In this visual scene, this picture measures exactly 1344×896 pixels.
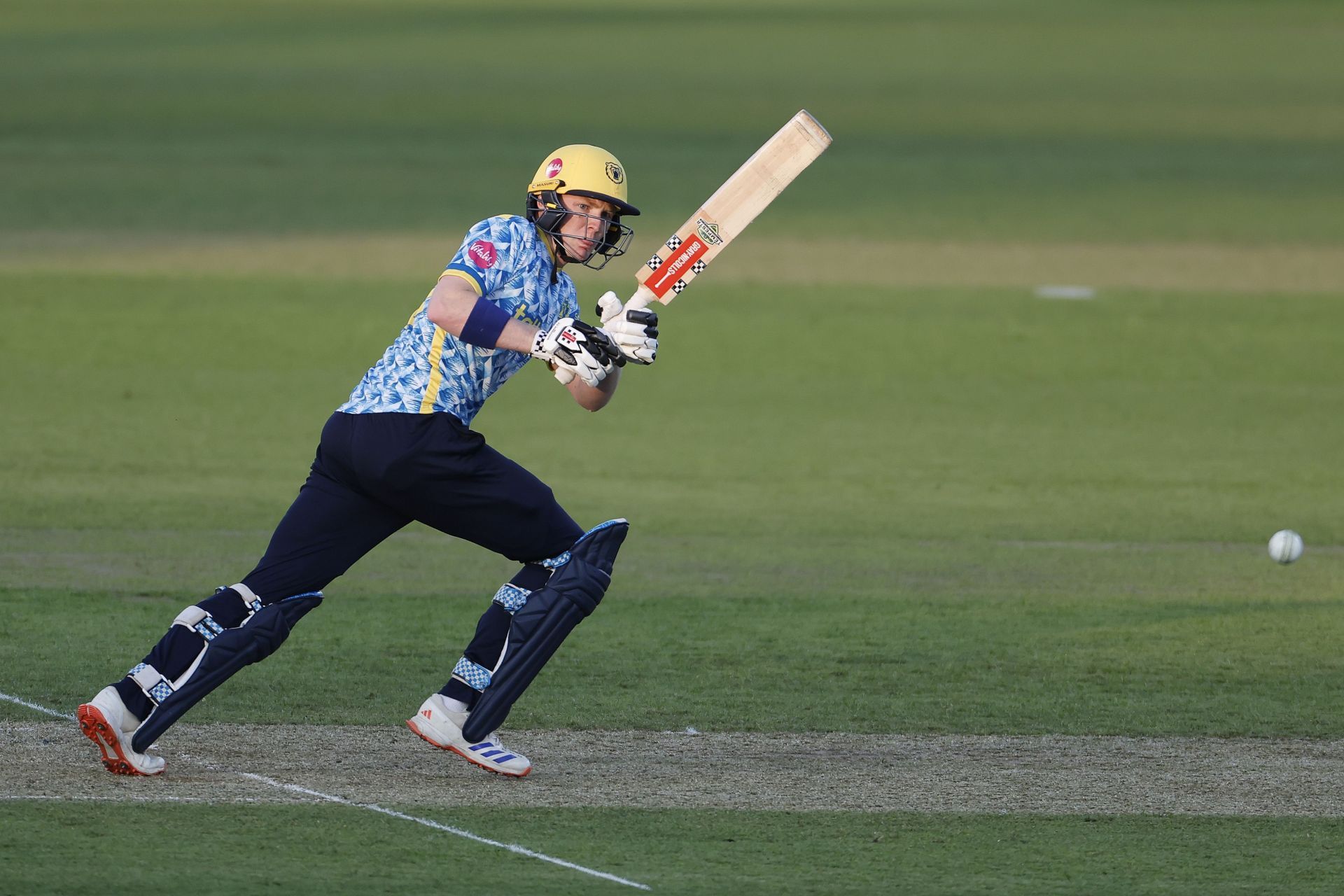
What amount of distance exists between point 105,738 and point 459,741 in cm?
106

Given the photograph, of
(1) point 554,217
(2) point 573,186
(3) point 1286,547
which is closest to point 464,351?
(1) point 554,217

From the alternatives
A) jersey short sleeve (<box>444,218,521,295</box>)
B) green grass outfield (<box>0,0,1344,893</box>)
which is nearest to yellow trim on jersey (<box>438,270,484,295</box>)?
jersey short sleeve (<box>444,218,521,295</box>)

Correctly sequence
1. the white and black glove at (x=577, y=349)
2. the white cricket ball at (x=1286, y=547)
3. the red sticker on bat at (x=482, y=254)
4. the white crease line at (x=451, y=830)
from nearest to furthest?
the white crease line at (x=451, y=830), the white and black glove at (x=577, y=349), the red sticker on bat at (x=482, y=254), the white cricket ball at (x=1286, y=547)

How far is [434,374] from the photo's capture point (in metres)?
6.28

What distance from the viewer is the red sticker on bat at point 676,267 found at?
21.9 ft

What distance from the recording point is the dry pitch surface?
6117 millimetres

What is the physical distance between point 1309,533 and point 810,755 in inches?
242

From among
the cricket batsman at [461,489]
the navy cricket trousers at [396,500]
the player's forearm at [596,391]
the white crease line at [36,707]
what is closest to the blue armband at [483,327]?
the cricket batsman at [461,489]

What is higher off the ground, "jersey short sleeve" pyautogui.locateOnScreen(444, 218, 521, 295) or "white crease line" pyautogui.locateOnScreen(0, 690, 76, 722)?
"jersey short sleeve" pyautogui.locateOnScreen(444, 218, 521, 295)

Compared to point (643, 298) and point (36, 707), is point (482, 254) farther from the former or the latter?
point (36, 707)

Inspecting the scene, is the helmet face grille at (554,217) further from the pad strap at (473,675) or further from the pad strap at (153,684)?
the pad strap at (153,684)

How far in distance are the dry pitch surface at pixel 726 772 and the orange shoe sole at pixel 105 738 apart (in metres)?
0.04

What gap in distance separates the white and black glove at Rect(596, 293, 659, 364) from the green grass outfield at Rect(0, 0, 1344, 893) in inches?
52.4

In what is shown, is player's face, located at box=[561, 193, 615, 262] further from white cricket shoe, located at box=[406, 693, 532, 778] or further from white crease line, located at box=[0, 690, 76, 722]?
white crease line, located at box=[0, 690, 76, 722]
